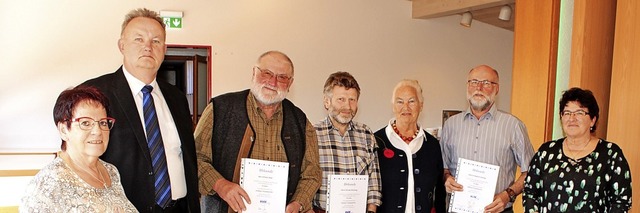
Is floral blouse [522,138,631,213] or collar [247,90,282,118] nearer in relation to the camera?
floral blouse [522,138,631,213]

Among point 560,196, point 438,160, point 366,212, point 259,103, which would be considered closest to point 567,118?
point 560,196

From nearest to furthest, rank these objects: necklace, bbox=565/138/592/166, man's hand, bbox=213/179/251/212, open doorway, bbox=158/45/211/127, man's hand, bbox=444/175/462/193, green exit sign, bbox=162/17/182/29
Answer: man's hand, bbox=213/179/251/212 < necklace, bbox=565/138/592/166 < man's hand, bbox=444/175/462/193 < green exit sign, bbox=162/17/182/29 < open doorway, bbox=158/45/211/127

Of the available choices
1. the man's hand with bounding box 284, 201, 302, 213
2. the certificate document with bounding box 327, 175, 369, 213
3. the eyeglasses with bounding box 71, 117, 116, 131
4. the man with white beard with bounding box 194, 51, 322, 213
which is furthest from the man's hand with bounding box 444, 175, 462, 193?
the eyeglasses with bounding box 71, 117, 116, 131

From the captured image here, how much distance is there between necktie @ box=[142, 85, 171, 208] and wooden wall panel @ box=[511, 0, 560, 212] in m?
3.00

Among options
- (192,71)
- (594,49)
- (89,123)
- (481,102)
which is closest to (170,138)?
(89,123)

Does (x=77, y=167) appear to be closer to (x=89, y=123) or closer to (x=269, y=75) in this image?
(x=89, y=123)

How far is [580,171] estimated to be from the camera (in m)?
2.43

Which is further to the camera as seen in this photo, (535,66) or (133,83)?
(535,66)

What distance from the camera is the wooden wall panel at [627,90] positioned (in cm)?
349

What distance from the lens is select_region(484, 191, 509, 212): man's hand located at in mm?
2670

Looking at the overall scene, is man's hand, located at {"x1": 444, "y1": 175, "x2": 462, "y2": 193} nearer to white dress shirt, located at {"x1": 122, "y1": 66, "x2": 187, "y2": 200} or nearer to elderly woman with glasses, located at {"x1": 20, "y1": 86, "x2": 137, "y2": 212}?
white dress shirt, located at {"x1": 122, "y1": 66, "x2": 187, "y2": 200}

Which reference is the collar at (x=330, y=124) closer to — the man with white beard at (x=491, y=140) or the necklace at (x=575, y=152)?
the man with white beard at (x=491, y=140)

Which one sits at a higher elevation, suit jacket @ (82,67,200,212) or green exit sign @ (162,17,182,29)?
green exit sign @ (162,17,182,29)

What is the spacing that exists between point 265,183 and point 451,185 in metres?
1.03
